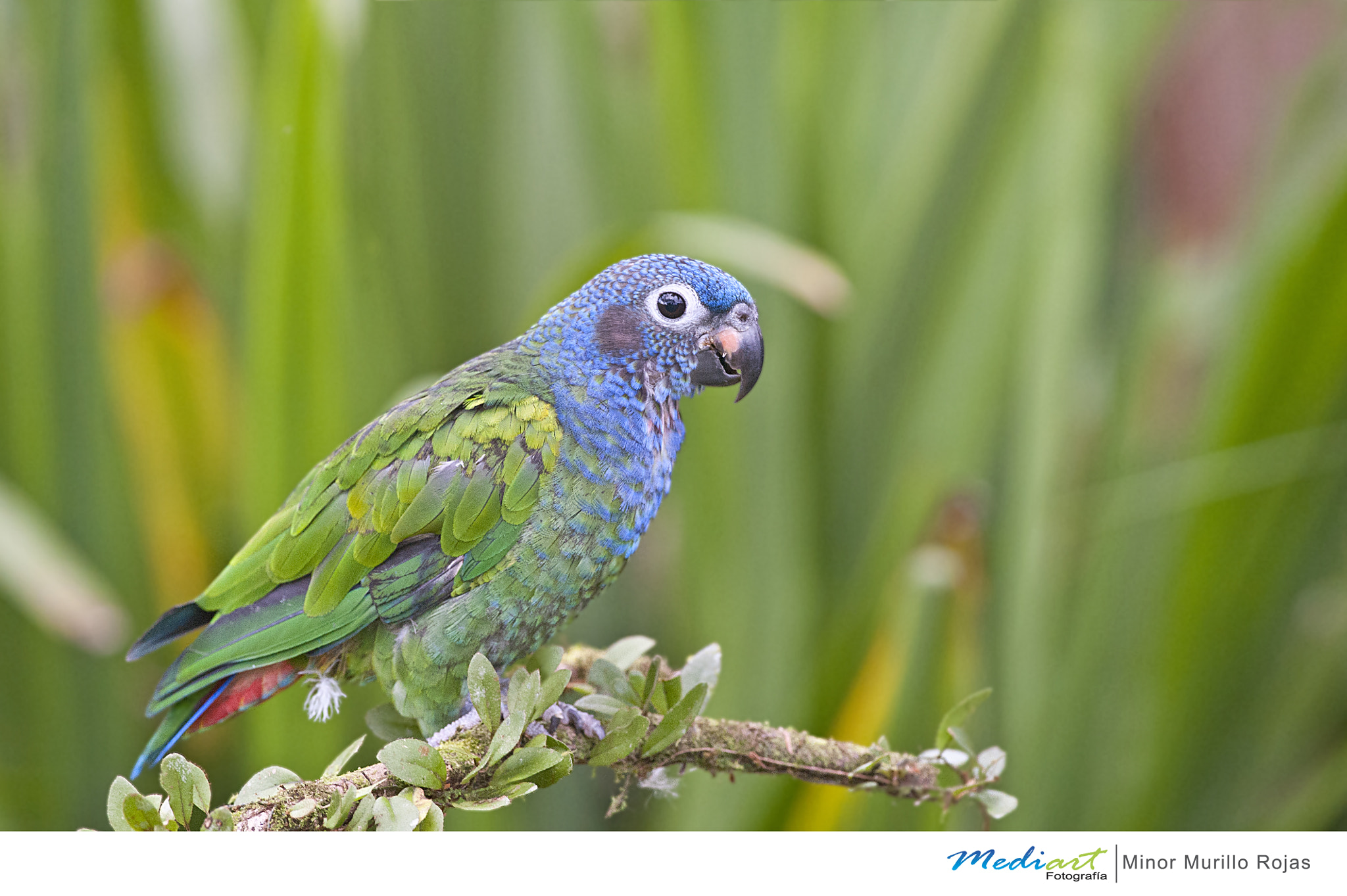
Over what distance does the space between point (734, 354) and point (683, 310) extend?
3cm

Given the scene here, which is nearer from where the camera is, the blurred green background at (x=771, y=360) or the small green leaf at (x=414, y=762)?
the small green leaf at (x=414, y=762)

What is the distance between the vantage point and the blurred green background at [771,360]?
0.64 m

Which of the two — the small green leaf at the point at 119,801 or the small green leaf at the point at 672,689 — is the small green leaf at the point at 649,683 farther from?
the small green leaf at the point at 119,801

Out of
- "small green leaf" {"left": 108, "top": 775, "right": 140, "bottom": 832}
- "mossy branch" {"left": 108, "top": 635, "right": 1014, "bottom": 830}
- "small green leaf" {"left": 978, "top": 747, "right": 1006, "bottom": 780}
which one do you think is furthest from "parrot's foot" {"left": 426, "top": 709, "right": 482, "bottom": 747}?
"small green leaf" {"left": 978, "top": 747, "right": 1006, "bottom": 780}

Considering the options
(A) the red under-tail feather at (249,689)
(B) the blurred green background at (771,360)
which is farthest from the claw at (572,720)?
(B) the blurred green background at (771,360)

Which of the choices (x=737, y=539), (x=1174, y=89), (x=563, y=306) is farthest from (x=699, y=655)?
(x=1174, y=89)

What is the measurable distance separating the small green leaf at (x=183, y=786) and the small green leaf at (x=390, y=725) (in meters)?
0.09

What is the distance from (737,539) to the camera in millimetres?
690

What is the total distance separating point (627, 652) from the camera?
0.46 metres
